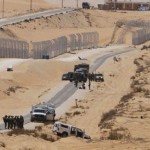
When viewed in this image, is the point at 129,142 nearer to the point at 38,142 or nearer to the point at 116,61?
the point at 38,142

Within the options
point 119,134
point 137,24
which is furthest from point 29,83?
point 137,24

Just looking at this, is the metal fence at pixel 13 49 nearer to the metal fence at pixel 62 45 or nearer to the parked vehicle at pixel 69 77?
the metal fence at pixel 62 45

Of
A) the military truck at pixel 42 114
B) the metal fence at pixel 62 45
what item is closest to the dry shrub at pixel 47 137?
the military truck at pixel 42 114

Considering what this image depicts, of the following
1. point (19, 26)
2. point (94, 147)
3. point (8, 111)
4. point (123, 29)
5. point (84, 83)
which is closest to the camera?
point (94, 147)

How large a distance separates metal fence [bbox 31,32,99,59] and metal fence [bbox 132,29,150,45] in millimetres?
9632

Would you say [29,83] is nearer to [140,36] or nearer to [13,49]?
[13,49]

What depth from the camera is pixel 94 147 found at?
105 ft

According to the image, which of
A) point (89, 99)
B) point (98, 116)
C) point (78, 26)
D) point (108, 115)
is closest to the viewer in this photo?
point (108, 115)

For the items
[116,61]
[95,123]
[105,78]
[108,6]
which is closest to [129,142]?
[95,123]

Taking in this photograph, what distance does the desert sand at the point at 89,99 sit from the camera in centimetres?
3422

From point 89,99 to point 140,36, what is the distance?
78141 mm

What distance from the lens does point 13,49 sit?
89.7 meters

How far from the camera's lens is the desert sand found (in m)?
34.2

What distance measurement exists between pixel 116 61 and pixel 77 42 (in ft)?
66.3
